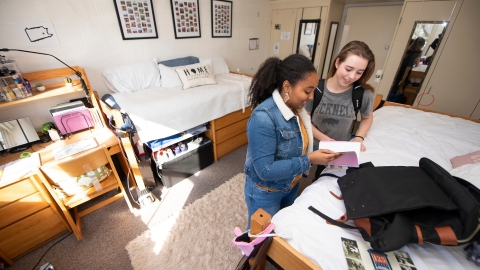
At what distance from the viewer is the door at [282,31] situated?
3.43m

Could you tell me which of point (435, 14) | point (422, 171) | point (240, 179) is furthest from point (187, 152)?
point (435, 14)

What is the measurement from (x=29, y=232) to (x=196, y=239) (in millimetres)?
1169

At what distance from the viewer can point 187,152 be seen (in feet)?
6.73

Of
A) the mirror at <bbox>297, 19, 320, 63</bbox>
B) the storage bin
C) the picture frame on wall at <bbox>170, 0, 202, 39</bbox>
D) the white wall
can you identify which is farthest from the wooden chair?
the mirror at <bbox>297, 19, 320, 63</bbox>

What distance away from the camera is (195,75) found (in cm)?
230

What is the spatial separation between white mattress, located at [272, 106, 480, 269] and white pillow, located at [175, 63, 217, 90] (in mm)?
1759

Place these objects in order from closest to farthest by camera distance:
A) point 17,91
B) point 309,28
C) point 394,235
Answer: point 394,235
point 17,91
point 309,28

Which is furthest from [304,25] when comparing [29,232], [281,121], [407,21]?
[29,232]

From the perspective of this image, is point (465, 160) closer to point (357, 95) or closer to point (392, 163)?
point (392, 163)

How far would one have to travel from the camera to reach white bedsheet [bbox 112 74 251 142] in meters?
1.68

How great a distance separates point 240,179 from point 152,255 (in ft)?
3.41

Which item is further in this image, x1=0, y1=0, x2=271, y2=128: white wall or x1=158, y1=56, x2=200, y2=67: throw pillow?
x1=158, y1=56, x2=200, y2=67: throw pillow

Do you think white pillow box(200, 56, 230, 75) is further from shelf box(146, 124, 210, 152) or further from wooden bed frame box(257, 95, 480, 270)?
wooden bed frame box(257, 95, 480, 270)

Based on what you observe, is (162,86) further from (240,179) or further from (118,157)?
(240,179)
